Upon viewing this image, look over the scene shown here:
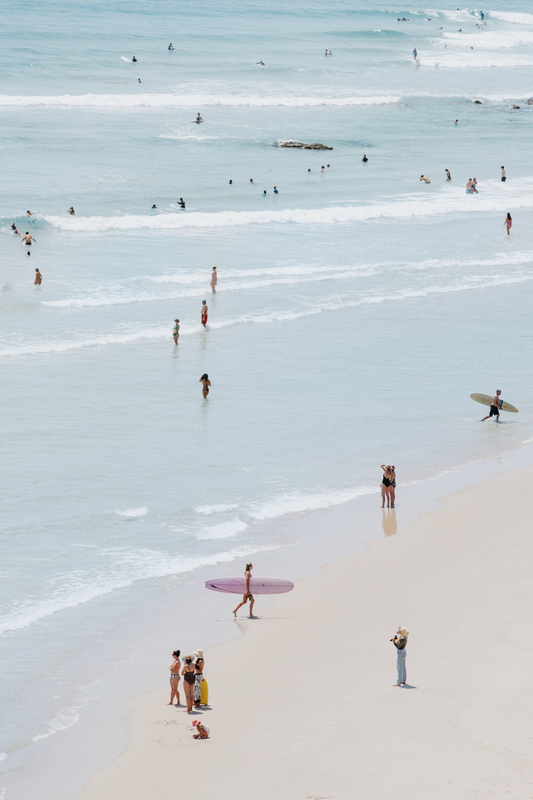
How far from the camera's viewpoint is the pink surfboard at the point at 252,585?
15.5 m

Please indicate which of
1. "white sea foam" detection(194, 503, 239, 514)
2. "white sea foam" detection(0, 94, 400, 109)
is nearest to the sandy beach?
"white sea foam" detection(194, 503, 239, 514)

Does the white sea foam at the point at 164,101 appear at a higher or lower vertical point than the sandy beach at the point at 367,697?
higher

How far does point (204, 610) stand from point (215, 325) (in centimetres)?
1676

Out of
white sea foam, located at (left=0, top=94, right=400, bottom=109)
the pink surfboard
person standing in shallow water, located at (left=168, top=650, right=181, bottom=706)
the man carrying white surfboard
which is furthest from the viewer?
white sea foam, located at (left=0, top=94, right=400, bottom=109)

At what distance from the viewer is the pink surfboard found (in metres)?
15.5

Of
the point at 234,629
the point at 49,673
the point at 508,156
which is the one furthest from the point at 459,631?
the point at 508,156

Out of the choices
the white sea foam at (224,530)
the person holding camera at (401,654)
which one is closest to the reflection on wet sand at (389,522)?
the white sea foam at (224,530)

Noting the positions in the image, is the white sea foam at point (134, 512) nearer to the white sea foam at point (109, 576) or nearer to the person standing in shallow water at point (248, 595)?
the white sea foam at point (109, 576)

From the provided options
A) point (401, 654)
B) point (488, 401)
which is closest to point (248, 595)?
point (401, 654)

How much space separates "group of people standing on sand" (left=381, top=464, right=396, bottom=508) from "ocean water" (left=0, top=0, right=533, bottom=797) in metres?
0.92

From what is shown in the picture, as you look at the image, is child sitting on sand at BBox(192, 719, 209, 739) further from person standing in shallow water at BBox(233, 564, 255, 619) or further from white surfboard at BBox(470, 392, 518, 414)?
white surfboard at BBox(470, 392, 518, 414)

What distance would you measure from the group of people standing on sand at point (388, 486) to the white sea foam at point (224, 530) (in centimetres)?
292

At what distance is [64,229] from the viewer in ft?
134

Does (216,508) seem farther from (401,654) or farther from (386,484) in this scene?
(401,654)
